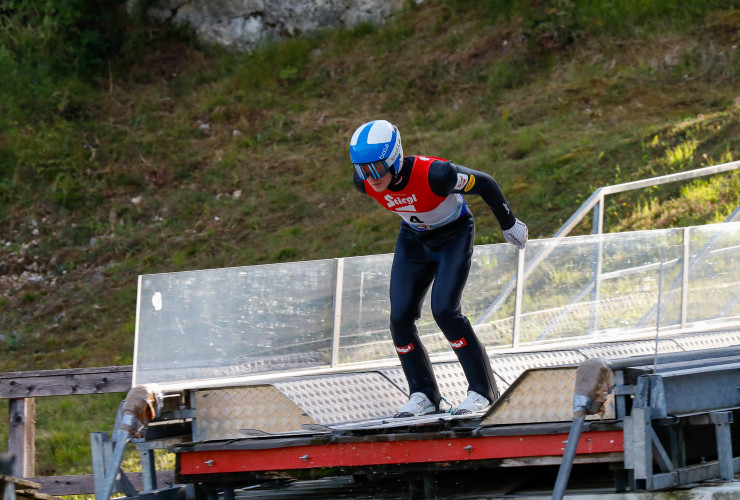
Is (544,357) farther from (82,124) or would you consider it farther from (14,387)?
(82,124)

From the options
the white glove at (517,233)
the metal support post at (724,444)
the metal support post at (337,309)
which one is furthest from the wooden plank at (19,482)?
the metal support post at (724,444)

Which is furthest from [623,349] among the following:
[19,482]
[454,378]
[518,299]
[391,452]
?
[19,482]

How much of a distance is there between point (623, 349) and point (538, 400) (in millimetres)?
2525

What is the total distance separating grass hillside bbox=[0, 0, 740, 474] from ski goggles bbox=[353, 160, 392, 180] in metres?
8.18

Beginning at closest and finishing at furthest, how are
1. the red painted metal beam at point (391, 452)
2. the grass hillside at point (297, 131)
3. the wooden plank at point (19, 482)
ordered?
the wooden plank at point (19, 482) < the red painted metal beam at point (391, 452) < the grass hillside at point (297, 131)

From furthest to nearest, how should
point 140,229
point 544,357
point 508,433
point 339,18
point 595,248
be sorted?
point 339,18
point 140,229
point 595,248
point 544,357
point 508,433

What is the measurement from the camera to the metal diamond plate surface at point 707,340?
310 inches

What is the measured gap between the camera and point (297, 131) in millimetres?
21172

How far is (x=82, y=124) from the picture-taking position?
71.6ft

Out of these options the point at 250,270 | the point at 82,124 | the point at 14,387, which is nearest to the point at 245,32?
the point at 82,124

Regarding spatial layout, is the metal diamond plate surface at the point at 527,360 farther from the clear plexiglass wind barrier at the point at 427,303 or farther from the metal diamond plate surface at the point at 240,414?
the metal diamond plate surface at the point at 240,414

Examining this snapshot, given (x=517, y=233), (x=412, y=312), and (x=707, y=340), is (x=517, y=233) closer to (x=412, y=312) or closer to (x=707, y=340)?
(x=412, y=312)

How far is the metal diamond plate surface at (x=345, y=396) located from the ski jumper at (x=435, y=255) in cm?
40

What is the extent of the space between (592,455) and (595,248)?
3276 mm
